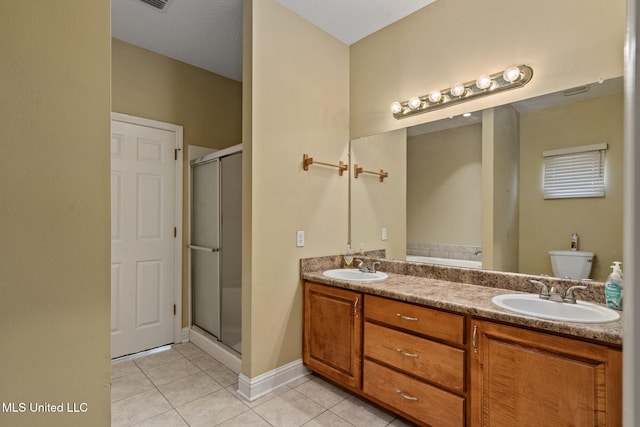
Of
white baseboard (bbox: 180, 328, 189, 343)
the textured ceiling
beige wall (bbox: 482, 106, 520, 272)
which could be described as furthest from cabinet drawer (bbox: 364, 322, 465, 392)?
the textured ceiling

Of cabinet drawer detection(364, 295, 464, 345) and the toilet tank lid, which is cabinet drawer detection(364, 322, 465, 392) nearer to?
cabinet drawer detection(364, 295, 464, 345)

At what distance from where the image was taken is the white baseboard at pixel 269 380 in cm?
216

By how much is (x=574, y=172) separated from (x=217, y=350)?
114 inches

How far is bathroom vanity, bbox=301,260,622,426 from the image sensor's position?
123cm

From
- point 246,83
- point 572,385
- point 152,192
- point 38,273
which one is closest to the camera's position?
point 38,273

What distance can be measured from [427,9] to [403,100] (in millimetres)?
656

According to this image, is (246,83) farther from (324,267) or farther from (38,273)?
(38,273)

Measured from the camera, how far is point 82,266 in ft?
2.52

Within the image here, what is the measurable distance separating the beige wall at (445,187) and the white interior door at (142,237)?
2269mm

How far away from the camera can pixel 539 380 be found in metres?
1.33

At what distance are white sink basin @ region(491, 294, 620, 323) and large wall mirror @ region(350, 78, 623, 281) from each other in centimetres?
22

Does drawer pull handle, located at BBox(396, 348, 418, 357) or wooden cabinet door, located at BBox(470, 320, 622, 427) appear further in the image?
drawer pull handle, located at BBox(396, 348, 418, 357)

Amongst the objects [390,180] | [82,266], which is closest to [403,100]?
[390,180]

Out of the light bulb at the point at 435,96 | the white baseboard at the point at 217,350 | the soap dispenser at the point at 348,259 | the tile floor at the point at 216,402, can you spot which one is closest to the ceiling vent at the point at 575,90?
the light bulb at the point at 435,96
